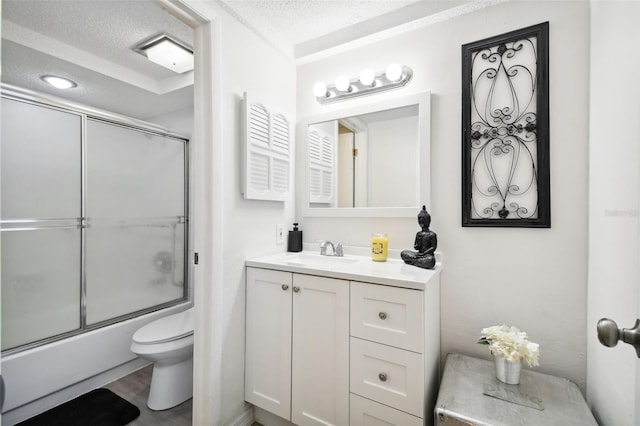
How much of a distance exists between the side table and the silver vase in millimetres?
21

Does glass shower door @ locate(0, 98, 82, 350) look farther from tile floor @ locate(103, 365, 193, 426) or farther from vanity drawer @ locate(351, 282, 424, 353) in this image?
vanity drawer @ locate(351, 282, 424, 353)

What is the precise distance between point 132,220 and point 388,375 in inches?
93.4

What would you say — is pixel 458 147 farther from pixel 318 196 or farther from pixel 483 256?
pixel 318 196

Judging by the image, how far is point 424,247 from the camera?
1.48 m

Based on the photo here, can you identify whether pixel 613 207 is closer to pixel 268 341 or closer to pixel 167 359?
pixel 268 341

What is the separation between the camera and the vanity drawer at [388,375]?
45.7 inches

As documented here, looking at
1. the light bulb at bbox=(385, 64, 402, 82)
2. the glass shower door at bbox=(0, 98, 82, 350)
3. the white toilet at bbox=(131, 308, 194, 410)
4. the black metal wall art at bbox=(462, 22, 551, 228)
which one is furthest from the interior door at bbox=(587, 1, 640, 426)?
the glass shower door at bbox=(0, 98, 82, 350)

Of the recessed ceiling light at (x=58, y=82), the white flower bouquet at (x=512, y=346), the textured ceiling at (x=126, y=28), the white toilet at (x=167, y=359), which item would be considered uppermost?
the textured ceiling at (x=126, y=28)

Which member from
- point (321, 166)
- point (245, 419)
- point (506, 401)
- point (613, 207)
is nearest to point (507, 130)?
point (613, 207)

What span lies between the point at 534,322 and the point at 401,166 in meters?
1.03

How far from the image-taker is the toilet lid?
1750mm

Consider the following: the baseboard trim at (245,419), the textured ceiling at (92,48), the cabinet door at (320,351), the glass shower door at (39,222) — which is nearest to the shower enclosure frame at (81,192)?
the glass shower door at (39,222)

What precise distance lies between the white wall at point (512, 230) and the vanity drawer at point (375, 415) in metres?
0.52

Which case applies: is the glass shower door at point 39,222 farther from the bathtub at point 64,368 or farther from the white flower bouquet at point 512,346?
the white flower bouquet at point 512,346
